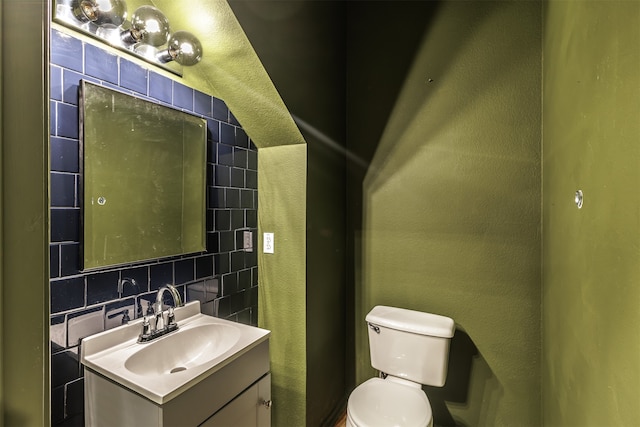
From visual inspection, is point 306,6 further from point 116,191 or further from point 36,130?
point 36,130

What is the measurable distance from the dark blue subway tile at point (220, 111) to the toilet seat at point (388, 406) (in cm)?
156

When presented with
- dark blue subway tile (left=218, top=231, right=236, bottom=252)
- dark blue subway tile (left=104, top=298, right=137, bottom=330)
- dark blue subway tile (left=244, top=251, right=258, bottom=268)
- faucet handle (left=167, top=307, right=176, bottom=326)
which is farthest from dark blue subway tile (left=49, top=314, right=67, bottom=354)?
dark blue subway tile (left=244, top=251, right=258, bottom=268)

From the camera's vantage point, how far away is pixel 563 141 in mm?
1196

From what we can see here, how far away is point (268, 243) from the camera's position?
1.66 metres

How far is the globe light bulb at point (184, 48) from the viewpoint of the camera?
119cm

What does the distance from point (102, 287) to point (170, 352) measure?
39 centimetres

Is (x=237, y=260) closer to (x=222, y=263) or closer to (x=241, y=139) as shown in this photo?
(x=222, y=263)

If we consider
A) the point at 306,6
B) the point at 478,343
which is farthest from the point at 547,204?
the point at 306,6

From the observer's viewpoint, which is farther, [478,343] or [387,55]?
[387,55]

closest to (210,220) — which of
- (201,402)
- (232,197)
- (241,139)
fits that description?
(232,197)

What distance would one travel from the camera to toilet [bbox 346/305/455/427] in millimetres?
1319

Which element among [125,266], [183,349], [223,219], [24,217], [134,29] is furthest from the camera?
[223,219]

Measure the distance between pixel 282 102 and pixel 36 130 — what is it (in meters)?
1.12

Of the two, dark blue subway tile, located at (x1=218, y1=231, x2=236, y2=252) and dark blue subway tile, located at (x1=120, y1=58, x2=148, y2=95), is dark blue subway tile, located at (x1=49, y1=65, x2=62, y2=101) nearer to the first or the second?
dark blue subway tile, located at (x1=120, y1=58, x2=148, y2=95)
